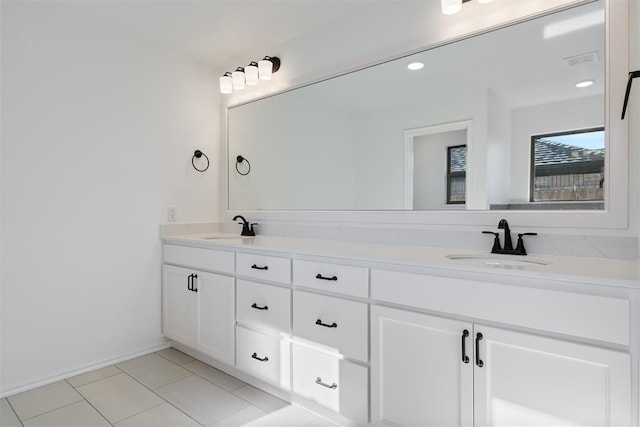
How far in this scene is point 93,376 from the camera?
2352 mm

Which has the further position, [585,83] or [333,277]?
[333,277]

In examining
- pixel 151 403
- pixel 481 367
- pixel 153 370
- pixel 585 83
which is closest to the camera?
pixel 481 367

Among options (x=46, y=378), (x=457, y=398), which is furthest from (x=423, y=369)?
(x=46, y=378)

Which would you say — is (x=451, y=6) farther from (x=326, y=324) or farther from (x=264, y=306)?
(x=264, y=306)

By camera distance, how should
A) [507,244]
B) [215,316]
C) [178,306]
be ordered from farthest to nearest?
[178,306] → [215,316] → [507,244]

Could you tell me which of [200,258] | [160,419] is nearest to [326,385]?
[160,419]

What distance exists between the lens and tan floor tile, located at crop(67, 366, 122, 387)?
227 cm

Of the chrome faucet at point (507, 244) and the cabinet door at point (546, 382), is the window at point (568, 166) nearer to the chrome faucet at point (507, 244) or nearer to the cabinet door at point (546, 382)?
Answer: the chrome faucet at point (507, 244)

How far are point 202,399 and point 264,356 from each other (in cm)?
42

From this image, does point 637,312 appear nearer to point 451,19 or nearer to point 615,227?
point 615,227

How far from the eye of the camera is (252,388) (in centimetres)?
218

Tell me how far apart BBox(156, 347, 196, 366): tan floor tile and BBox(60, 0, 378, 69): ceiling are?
226cm

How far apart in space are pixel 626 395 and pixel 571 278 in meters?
0.35

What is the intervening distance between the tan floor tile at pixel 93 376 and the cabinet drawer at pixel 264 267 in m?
1.11
